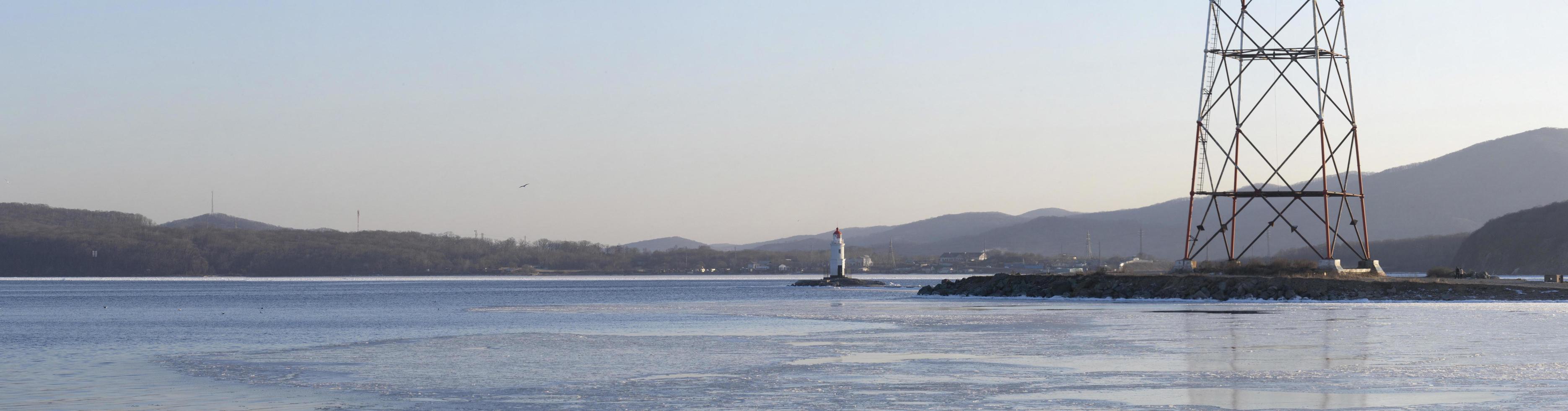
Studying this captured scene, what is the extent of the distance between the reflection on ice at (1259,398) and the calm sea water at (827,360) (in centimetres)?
6

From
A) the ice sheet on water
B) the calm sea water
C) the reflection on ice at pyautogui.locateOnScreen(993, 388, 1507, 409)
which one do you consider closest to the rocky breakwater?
the calm sea water

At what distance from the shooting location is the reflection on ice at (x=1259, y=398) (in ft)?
51.6

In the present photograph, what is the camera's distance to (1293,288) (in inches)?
2153

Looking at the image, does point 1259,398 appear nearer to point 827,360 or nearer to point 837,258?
point 827,360

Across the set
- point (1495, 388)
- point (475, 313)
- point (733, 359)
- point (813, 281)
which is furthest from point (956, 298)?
point (813, 281)

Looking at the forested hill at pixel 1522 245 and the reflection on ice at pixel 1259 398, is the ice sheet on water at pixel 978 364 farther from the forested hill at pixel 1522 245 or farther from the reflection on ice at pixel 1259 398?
the forested hill at pixel 1522 245

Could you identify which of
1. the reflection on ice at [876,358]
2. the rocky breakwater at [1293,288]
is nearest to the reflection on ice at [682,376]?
the reflection on ice at [876,358]

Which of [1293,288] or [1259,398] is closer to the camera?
[1259,398]

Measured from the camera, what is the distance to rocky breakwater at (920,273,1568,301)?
174 ft

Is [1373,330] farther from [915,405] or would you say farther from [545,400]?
[545,400]

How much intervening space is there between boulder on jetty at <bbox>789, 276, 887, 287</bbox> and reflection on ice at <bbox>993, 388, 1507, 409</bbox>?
101 meters

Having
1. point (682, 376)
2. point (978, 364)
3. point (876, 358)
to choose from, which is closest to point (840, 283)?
point (876, 358)

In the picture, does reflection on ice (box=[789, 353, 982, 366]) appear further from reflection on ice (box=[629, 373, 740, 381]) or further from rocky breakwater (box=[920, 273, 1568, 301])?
rocky breakwater (box=[920, 273, 1568, 301])

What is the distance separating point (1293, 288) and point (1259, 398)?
4084 centimetres
